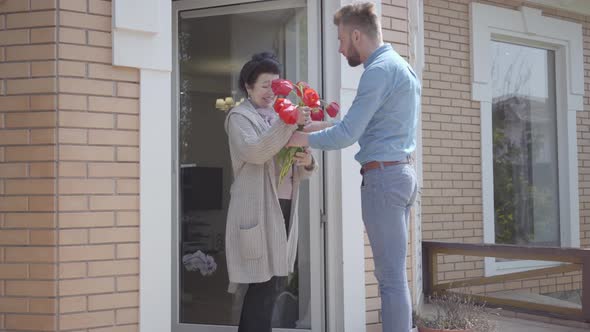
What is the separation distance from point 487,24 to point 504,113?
97cm

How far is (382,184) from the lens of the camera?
2625 millimetres

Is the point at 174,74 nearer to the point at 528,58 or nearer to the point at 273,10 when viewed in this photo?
the point at 273,10

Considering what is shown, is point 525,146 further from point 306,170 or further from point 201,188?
point 306,170

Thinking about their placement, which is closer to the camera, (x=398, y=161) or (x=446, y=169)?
(x=398, y=161)

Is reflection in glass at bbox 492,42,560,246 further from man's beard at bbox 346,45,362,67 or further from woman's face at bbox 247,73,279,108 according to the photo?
man's beard at bbox 346,45,362,67

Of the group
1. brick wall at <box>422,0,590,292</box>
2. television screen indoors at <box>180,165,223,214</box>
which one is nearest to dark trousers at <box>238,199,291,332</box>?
television screen indoors at <box>180,165,223,214</box>

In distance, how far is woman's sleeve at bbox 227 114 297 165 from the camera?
110 inches

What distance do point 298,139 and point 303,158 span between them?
0.74 ft

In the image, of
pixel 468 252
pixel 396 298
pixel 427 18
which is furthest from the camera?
pixel 427 18

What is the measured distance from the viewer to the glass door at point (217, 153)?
3865 mm

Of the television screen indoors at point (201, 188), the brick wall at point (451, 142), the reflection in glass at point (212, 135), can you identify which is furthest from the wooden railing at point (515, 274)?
the television screen indoors at point (201, 188)

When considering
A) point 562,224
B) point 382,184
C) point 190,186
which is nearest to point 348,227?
point 382,184

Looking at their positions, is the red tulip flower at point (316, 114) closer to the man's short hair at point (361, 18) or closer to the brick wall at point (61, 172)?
the man's short hair at point (361, 18)

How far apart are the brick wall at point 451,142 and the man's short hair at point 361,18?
3.12 m
